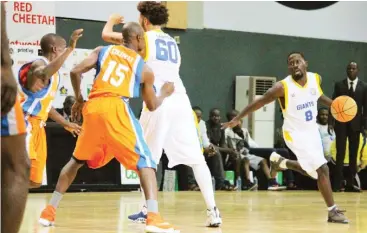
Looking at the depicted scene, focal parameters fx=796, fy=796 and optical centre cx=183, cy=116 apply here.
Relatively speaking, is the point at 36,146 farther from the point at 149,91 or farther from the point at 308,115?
the point at 308,115

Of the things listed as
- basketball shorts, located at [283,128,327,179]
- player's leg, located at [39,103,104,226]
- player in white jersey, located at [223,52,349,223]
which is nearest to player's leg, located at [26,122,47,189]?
player's leg, located at [39,103,104,226]

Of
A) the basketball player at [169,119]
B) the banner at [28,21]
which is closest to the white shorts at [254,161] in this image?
the banner at [28,21]

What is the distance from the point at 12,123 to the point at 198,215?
5836 mm

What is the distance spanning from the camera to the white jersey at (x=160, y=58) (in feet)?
24.9

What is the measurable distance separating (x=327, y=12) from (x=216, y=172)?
20.7ft

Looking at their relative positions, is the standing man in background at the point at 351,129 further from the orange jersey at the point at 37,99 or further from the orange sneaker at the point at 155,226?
the orange sneaker at the point at 155,226

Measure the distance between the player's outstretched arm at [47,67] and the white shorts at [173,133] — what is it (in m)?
1.03

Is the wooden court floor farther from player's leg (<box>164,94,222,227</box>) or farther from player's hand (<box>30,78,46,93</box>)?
player's hand (<box>30,78,46,93</box>)

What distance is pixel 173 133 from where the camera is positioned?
298 inches

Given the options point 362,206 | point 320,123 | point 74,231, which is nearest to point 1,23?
point 74,231

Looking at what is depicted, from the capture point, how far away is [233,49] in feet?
63.2

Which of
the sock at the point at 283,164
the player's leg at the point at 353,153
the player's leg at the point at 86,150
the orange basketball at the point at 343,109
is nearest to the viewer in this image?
the player's leg at the point at 86,150

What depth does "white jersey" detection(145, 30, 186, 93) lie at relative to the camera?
7578mm

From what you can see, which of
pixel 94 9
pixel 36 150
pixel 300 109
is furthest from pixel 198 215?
pixel 94 9
